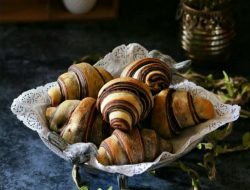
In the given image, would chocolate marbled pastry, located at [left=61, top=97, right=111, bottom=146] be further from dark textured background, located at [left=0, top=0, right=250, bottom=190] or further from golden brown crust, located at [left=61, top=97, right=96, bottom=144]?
dark textured background, located at [left=0, top=0, right=250, bottom=190]

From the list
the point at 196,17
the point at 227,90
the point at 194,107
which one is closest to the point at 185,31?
the point at 196,17

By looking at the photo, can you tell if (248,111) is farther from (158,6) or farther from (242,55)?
(158,6)

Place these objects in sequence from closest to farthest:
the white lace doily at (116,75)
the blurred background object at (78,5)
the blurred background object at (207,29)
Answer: the white lace doily at (116,75) < the blurred background object at (207,29) < the blurred background object at (78,5)

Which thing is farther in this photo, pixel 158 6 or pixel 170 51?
pixel 158 6

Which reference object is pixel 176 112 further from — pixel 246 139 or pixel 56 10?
→ pixel 56 10

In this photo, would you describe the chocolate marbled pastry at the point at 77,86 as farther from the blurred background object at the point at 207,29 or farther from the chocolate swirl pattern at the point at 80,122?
the blurred background object at the point at 207,29

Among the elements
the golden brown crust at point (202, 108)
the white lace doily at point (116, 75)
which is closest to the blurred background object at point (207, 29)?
the white lace doily at point (116, 75)
